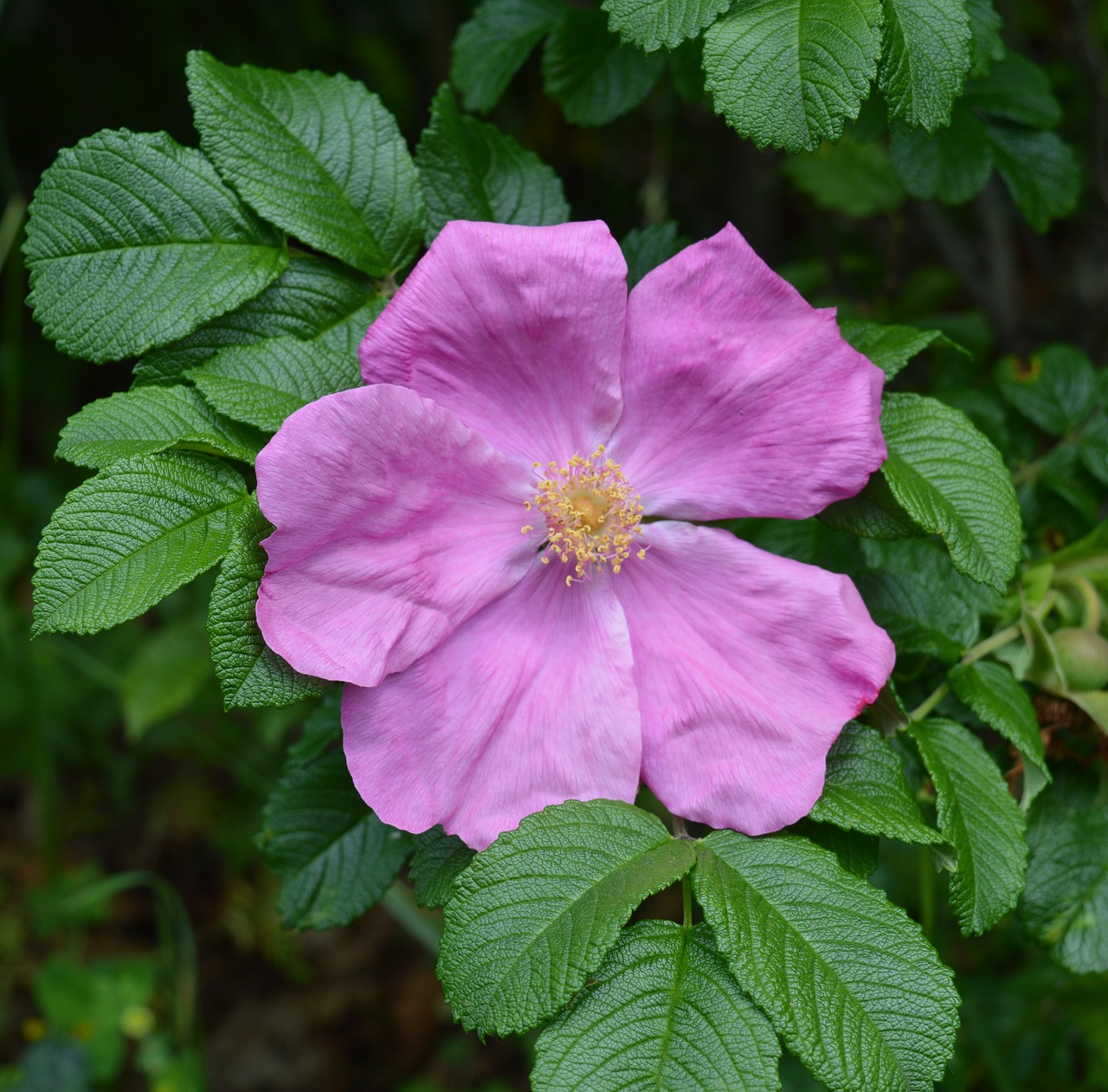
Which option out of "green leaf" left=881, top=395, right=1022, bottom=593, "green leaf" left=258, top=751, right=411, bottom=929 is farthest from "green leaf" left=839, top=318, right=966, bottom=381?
"green leaf" left=258, top=751, right=411, bottom=929

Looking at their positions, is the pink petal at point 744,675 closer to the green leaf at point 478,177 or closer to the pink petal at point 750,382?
the pink petal at point 750,382

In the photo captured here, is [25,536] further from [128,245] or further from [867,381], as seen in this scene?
[867,381]

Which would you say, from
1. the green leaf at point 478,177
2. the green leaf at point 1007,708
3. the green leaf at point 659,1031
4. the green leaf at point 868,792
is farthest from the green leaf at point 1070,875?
the green leaf at point 478,177

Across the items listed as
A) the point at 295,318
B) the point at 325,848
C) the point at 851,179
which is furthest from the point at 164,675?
the point at 851,179

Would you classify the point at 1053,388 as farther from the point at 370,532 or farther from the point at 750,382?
the point at 370,532

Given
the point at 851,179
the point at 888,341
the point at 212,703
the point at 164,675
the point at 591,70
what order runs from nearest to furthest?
the point at 888,341, the point at 591,70, the point at 851,179, the point at 164,675, the point at 212,703

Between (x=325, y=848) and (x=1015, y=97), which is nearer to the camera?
(x=325, y=848)

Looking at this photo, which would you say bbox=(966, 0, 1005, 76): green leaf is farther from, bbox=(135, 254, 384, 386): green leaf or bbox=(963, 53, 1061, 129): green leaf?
bbox=(135, 254, 384, 386): green leaf
